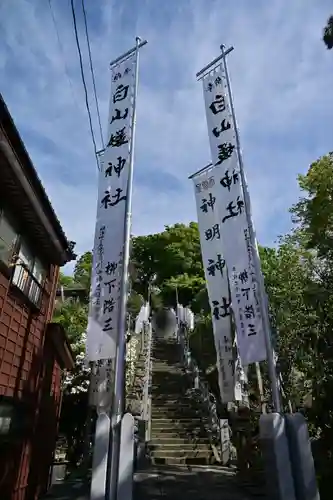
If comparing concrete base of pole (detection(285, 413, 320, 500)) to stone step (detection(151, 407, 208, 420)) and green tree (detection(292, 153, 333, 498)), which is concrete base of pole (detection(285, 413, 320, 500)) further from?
stone step (detection(151, 407, 208, 420))

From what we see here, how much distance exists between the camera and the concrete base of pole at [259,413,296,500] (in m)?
5.87

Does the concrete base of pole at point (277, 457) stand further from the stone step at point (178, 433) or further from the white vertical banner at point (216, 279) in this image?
the stone step at point (178, 433)

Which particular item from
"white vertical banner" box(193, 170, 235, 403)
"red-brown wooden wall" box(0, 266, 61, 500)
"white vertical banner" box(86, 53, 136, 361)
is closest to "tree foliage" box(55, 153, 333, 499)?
"white vertical banner" box(193, 170, 235, 403)

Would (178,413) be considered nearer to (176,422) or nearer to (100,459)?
(176,422)

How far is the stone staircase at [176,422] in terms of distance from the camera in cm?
1340

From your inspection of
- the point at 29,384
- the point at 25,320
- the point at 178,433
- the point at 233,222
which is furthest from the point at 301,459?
the point at 178,433

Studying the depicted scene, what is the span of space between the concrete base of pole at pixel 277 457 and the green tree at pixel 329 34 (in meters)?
8.53

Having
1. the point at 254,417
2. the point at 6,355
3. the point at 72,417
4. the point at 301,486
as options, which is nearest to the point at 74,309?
the point at 72,417

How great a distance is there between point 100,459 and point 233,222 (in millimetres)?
5225

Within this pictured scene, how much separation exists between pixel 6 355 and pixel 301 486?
19.1 ft

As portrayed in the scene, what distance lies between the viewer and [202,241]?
10117 mm

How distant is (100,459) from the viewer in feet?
19.4

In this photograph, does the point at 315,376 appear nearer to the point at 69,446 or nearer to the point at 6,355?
the point at 6,355

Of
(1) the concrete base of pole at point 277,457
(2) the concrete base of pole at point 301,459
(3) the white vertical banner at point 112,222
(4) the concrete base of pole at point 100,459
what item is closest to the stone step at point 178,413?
(1) the concrete base of pole at point 277,457
